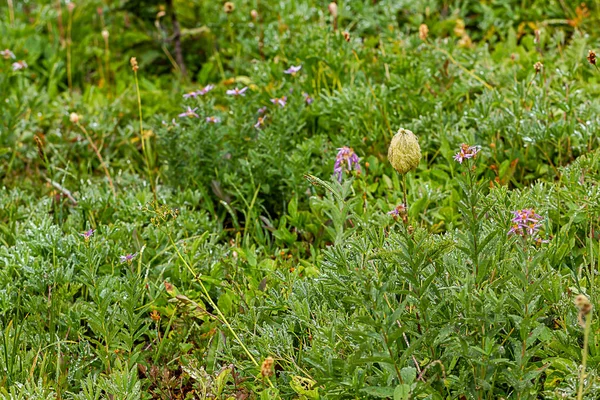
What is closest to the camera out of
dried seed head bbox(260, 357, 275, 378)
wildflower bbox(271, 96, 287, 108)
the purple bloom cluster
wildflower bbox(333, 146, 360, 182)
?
dried seed head bbox(260, 357, 275, 378)

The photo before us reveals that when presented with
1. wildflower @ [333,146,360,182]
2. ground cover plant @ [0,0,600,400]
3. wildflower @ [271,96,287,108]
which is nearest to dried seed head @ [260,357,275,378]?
ground cover plant @ [0,0,600,400]

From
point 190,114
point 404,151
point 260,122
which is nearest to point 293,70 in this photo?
point 260,122

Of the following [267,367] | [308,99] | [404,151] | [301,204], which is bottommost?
[301,204]

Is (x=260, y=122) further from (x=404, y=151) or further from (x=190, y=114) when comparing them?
(x=404, y=151)

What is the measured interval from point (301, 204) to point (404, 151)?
4.52 ft

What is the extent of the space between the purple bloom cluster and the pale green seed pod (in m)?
0.40

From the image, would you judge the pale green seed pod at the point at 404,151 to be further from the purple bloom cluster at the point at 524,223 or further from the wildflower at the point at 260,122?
the wildflower at the point at 260,122

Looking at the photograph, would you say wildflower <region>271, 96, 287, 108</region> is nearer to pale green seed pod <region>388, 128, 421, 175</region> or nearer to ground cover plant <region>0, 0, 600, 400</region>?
ground cover plant <region>0, 0, 600, 400</region>

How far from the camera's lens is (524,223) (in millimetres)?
2434

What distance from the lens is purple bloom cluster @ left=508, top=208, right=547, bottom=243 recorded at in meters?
2.41

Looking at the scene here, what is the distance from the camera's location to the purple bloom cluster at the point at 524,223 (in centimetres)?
241

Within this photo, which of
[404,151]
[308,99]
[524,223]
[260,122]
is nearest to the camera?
[404,151]

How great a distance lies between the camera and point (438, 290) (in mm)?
2250

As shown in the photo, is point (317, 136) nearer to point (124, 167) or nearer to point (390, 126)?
point (390, 126)
